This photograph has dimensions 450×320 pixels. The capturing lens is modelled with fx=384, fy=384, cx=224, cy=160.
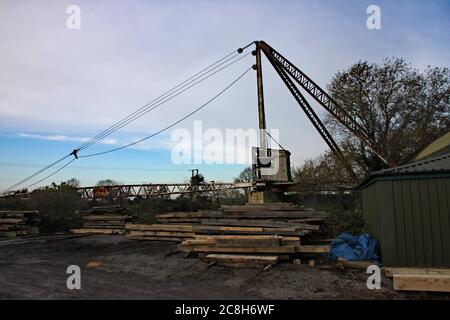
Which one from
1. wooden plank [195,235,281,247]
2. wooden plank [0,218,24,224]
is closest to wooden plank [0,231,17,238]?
wooden plank [0,218,24,224]

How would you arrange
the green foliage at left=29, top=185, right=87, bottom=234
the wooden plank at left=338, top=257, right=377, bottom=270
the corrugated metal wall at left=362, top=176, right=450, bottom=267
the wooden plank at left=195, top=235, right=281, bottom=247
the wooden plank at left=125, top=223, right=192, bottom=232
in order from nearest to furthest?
the corrugated metal wall at left=362, top=176, right=450, bottom=267 < the wooden plank at left=338, top=257, right=377, bottom=270 < the wooden plank at left=195, top=235, right=281, bottom=247 < the wooden plank at left=125, top=223, right=192, bottom=232 < the green foliage at left=29, top=185, right=87, bottom=234

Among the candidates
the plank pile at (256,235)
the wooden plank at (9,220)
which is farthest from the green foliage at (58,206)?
the plank pile at (256,235)

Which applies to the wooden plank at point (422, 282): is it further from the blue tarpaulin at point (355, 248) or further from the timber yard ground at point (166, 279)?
the blue tarpaulin at point (355, 248)

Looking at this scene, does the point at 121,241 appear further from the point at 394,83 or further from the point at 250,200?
the point at 394,83

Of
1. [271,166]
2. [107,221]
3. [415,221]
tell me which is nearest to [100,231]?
[107,221]

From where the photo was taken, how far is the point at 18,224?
20.4 meters

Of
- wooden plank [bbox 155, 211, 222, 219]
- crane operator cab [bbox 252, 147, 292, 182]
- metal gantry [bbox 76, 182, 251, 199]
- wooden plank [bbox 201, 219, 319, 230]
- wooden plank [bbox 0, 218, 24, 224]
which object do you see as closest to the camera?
wooden plank [bbox 201, 219, 319, 230]

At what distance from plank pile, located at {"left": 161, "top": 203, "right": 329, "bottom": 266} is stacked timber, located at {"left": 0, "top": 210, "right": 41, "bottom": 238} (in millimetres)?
11910

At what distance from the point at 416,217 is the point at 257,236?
4181mm

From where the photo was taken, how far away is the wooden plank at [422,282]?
7.39 meters

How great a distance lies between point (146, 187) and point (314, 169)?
29392 millimetres

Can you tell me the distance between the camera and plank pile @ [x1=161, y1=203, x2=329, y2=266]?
10.4 meters

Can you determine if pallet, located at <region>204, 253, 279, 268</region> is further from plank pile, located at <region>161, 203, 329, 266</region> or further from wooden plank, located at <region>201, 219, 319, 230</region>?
wooden plank, located at <region>201, 219, 319, 230</region>
